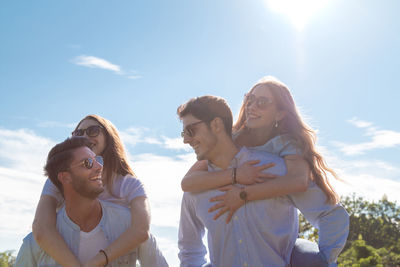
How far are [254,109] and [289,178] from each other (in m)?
0.97

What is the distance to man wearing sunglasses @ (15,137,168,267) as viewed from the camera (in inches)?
186

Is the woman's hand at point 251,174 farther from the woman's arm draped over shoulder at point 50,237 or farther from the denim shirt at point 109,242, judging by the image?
the woman's arm draped over shoulder at point 50,237

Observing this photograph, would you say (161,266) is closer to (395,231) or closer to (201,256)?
(201,256)

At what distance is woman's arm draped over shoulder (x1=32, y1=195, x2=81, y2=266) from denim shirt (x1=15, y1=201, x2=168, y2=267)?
0.11 meters

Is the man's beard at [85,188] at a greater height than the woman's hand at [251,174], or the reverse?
the woman's hand at [251,174]

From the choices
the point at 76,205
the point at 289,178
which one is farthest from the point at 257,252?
the point at 76,205

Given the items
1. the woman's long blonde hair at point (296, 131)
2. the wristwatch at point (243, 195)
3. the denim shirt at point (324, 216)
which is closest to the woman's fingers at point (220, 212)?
the wristwatch at point (243, 195)

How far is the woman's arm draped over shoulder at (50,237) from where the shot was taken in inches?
178

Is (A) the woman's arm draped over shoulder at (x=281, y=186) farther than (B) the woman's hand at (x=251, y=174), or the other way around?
(B) the woman's hand at (x=251, y=174)

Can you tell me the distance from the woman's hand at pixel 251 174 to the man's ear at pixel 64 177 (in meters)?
1.75

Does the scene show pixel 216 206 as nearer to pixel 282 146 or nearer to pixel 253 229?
pixel 253 229

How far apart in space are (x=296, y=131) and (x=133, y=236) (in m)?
2.09

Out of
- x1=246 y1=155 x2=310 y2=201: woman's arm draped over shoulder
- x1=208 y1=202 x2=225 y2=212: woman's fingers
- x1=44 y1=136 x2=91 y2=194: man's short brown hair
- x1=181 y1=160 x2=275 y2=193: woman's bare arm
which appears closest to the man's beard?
x1=44 y1=136 x2=91 y2=194: man's short brown hair

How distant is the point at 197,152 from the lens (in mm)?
4836
